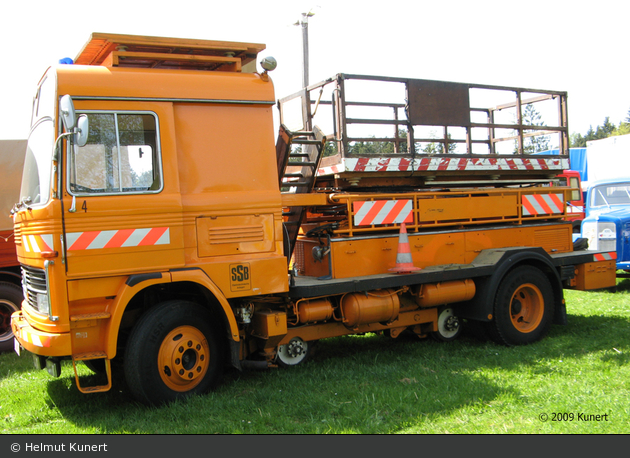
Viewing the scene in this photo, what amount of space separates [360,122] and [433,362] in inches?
115

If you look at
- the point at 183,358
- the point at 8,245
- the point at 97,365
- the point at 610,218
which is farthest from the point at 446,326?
the point at 8,245

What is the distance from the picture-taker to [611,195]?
12.2 m

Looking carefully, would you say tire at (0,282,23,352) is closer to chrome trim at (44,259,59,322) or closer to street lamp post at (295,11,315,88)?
chrome trim at (44,259,59,322)

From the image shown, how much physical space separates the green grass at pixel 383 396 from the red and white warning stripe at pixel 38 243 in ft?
5.10

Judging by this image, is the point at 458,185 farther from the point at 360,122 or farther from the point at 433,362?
the point at 433,362

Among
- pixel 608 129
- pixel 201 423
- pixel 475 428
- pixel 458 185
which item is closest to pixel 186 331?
pixel 201 423

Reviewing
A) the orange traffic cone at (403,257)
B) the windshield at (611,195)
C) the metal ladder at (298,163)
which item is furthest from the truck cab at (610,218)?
the metal ladder at (298,163)

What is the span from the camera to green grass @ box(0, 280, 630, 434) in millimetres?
4480

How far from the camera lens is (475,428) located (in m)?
4.32

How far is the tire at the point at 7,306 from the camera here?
295 inches

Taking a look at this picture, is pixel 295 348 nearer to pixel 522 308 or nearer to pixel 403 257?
pixel 403 257

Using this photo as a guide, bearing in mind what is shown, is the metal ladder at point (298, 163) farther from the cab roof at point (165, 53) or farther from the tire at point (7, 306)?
the tire at point (7, 306)

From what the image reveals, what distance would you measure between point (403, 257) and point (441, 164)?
4.84 feet

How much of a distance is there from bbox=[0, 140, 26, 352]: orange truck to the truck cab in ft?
32.4
